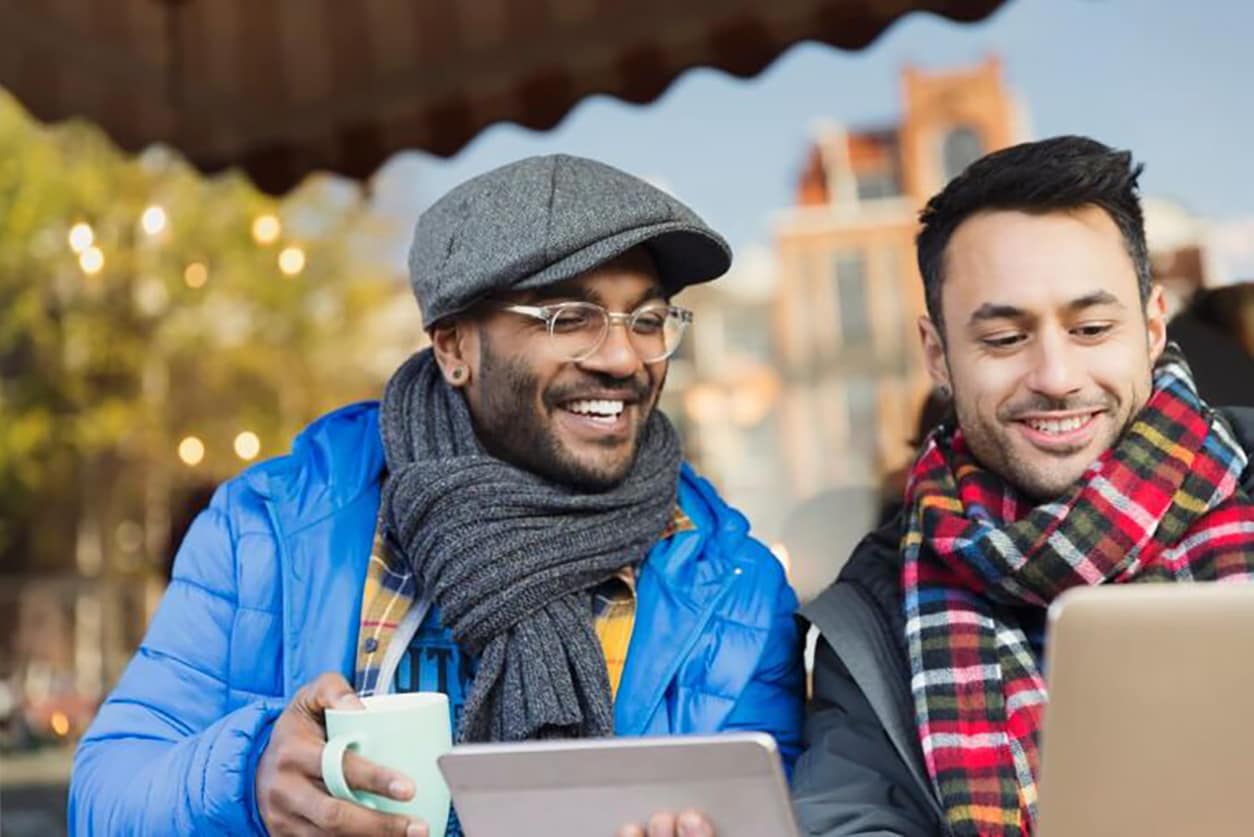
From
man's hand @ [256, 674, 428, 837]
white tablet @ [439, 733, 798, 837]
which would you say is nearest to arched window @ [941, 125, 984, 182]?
man's hand @ [256, 674, 428, 837]

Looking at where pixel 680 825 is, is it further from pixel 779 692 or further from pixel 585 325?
pixel 585 325

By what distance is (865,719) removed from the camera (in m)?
1.83

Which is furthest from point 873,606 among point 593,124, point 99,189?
point 99,189

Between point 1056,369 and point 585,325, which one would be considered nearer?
point 1056,369

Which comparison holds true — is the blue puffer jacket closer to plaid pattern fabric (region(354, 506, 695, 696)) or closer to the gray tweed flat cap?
plaid pattern fabric (region(354, 506, 695, 696))

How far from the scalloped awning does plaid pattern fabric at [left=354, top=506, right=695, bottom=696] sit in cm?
263

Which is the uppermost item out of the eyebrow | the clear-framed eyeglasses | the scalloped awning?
the scalloped awning

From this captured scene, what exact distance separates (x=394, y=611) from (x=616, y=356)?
→ 0.42m

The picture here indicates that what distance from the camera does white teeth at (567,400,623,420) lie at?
77.9 inches

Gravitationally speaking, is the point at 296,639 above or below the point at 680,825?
above

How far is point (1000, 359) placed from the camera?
1.78 meters

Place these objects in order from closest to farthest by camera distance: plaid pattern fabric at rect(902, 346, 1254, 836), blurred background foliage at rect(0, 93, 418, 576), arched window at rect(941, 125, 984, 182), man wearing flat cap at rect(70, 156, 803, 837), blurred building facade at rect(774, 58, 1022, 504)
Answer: plaid pattern fabric at rect(902, 346, 1254, 836) → man wearing flat cap at rect(70, 156, 803, 837) → arched window at rect(941, 125, 984, 182) → blurred building facade at rect(774, 58, 1022, 504) → blurred background foliage at rect(0, 93, 418, 576)

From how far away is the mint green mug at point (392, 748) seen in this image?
4.84ft

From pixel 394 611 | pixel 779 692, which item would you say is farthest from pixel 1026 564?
pixel 394 611
